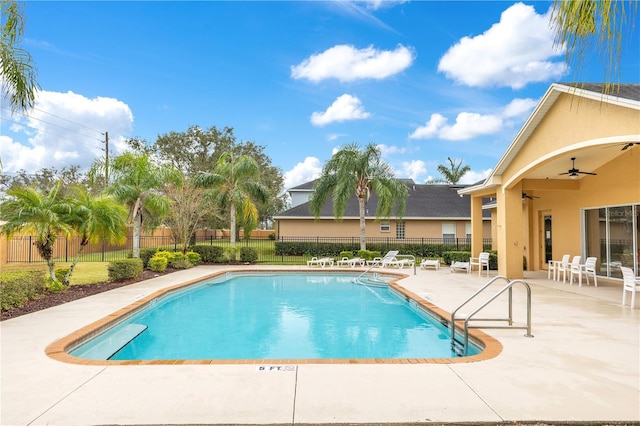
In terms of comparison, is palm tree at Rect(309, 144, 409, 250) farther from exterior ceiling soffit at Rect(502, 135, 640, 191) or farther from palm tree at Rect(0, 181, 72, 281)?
palm tree at Rect(0, 181, 72, 281)

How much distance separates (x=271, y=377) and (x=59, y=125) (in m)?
37.4

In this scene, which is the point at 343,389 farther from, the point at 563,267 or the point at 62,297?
the point at 563,267

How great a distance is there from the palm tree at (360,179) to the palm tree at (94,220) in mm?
12078

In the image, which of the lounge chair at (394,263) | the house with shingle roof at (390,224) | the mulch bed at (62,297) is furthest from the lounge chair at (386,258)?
the mulch bed at (62,297)

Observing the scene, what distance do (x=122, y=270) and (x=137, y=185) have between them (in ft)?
15.0

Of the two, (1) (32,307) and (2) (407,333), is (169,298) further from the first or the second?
(2) (407,333)

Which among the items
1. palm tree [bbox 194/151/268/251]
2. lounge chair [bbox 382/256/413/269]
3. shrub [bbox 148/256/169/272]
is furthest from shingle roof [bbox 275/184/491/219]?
shrub [bbox 148/256/169/272]

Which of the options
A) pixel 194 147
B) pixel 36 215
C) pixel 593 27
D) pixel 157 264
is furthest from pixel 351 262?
pixel 194 147

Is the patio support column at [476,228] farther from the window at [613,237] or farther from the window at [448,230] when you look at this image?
the window at [448,230]

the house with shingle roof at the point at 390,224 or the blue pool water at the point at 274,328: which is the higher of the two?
the house with shingle roof at the point at 390,224

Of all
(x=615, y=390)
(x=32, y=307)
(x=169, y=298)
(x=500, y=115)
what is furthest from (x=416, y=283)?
(x=500, y=115)

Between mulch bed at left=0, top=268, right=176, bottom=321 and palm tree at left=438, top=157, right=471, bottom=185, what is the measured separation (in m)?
42.8

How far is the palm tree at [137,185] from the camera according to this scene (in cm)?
1720

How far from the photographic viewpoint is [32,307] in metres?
9.34
